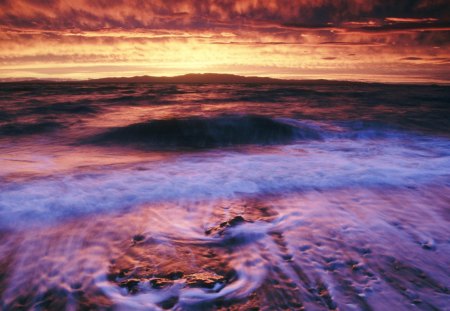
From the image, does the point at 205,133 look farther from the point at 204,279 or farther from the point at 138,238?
the point at 204,279

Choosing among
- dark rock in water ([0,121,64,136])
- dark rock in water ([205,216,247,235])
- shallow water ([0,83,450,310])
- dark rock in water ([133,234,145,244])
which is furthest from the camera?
dark rock in water ([0,121,64,136])

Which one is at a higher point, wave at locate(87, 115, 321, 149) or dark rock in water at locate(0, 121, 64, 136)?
dark rock in water at locate(0, 121, 64, 136)

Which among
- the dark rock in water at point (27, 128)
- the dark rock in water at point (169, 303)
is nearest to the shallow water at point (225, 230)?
the dark rock in water at point (169, 303)

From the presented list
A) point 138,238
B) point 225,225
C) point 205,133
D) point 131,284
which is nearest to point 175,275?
point 131,284

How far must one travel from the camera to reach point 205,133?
1054 cm

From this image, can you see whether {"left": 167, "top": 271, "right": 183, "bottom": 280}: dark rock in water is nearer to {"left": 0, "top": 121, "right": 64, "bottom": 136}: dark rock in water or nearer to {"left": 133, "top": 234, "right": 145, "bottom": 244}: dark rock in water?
{"left": 133, "top": 234, "right": 145, "bottom": 244}: dark rock in water

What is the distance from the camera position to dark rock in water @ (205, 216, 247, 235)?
3.12m

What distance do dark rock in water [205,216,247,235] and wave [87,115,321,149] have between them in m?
5.14

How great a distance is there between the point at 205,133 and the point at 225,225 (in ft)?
24.4

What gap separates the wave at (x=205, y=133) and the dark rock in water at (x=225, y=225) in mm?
5139

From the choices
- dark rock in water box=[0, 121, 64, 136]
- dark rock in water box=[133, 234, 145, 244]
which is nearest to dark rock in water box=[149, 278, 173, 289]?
dark rock in water box=[133, 234, 145, 244]

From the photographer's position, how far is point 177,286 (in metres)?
2.29

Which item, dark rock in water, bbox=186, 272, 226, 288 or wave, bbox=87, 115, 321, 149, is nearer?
dark rock in water, bbox=186, 272, 226, 288

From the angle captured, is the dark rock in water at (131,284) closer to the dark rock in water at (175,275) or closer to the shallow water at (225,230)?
the shallow water at (225,230)
